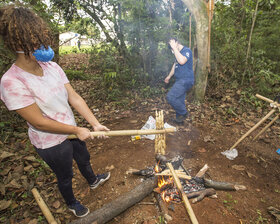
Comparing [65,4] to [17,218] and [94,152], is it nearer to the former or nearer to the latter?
[94,152]

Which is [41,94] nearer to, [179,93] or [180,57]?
[180,57]

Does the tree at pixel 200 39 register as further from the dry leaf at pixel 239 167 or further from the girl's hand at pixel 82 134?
the girl's hand at pixel 82 134

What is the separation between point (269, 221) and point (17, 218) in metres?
3.81

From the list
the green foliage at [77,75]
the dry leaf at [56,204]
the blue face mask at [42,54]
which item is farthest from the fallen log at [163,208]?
the green foliage at [77,75]

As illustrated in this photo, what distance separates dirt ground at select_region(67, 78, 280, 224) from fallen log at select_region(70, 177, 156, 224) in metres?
0.18

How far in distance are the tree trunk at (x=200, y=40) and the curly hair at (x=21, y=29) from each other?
504 cm

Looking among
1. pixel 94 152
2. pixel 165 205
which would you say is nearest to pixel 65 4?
pixel 94 152

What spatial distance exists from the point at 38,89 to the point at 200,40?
17.3 ft

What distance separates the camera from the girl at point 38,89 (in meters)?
1.46

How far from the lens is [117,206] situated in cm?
235

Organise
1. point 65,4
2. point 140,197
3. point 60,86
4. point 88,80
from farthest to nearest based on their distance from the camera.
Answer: point 88,80, point 65,4, point 140,197, point 60,86

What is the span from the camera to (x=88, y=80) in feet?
27.5

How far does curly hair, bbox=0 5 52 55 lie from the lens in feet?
4.64

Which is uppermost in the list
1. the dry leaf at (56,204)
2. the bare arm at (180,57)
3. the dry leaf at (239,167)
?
the bare arm at (180,57)
